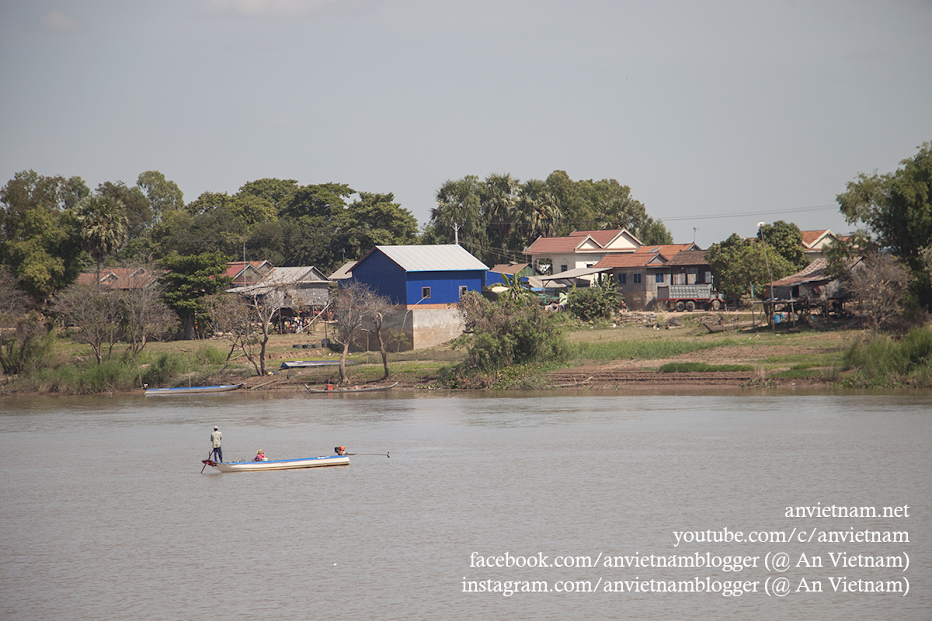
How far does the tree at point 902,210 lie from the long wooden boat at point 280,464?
31.2 meters

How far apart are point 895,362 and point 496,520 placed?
81.3ft

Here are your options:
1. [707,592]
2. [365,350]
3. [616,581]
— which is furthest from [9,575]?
[365,350]

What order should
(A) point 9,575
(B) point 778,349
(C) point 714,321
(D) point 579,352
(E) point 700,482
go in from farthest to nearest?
(C) point 714,321
(D) point 579,352
(B) point 778,349
(E) point 700,482
(A) point 9,575

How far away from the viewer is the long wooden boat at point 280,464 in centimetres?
2480

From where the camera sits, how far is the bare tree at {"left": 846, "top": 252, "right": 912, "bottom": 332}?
138ft

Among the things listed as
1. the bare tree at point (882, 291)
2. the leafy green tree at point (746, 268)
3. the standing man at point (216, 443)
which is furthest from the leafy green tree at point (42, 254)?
the bare tree at point (882, 291)

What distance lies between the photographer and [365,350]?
181ft

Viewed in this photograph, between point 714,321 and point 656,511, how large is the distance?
121 feet

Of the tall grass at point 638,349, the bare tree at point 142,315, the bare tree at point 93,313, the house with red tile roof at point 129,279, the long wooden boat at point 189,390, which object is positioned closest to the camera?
the tall grass at point 638,349

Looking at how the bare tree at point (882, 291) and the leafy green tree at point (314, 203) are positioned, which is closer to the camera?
the bare tree at point (882, 291)

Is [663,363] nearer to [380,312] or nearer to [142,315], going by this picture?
[380,312]

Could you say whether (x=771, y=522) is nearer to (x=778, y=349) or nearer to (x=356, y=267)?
(x=778, y=349)

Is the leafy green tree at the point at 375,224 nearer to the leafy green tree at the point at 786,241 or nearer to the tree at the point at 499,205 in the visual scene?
the tree at the point at 499,205

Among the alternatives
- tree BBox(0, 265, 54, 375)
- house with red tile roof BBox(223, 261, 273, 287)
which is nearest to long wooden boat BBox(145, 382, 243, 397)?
tree BBox(0, 265, 54, 375)
